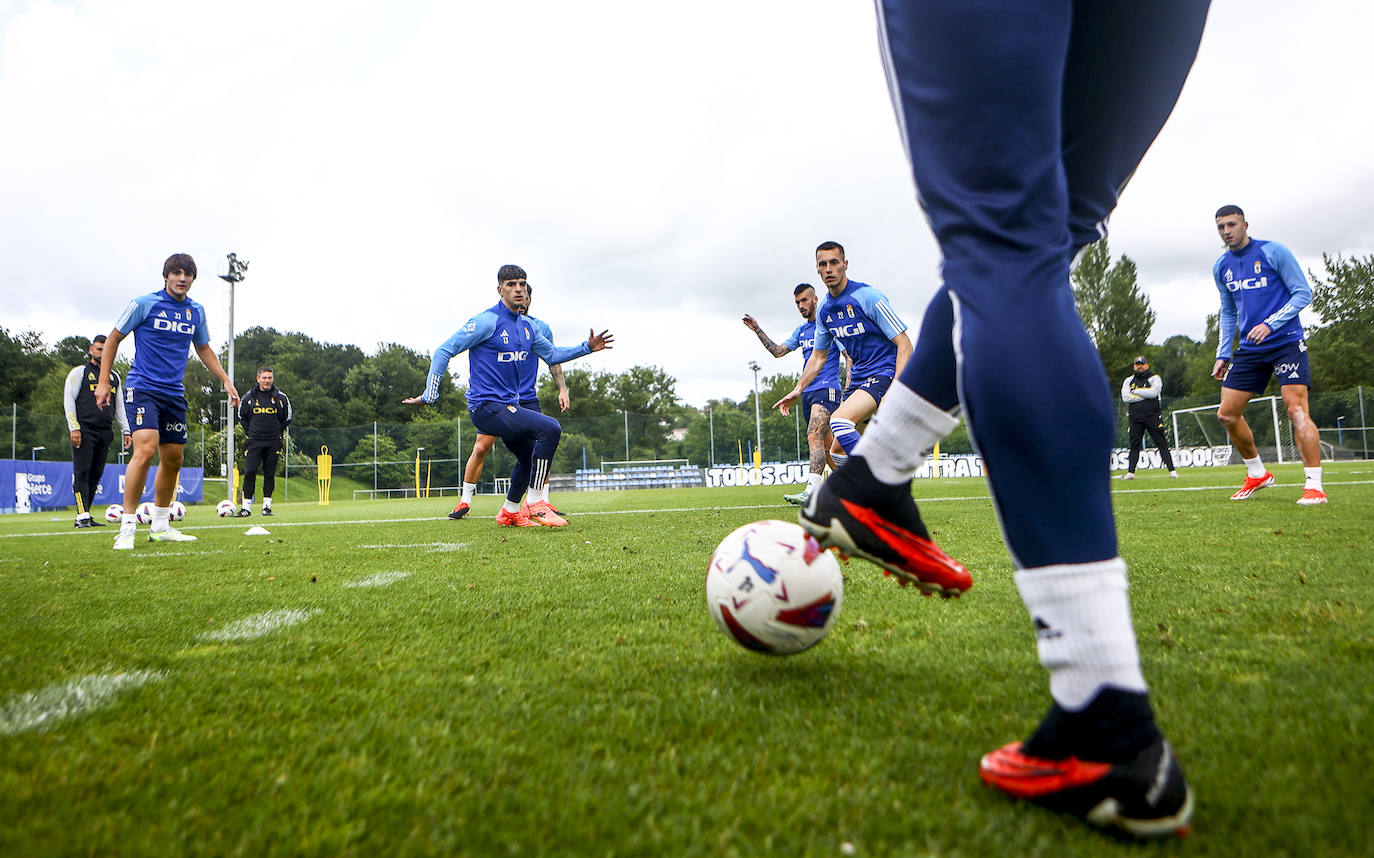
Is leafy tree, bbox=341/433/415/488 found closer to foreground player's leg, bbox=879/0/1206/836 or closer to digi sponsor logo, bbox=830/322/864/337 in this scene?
digi sponsor logo, bbox=830/322/864/337

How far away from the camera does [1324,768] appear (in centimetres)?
108

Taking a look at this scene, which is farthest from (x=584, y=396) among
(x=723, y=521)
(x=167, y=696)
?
(x=167, y=696)

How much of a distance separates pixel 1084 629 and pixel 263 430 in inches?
524

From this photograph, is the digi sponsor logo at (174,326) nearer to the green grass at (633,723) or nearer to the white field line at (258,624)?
the green grass at (633,723)

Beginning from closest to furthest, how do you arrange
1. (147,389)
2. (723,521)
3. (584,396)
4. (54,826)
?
(54,826), (147,389), (723,521), (584,396)

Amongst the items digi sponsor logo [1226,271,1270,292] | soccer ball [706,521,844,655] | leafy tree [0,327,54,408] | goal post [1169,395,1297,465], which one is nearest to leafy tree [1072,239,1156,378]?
goal post [1169,395,1297,465]

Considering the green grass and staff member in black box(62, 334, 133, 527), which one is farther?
staff member in black box(62, 334, 133, 527)

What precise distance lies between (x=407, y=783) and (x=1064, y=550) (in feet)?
3.31

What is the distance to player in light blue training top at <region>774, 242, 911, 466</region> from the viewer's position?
24.9ft

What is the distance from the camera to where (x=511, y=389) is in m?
7.61

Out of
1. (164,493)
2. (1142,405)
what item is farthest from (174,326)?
(1142,405)

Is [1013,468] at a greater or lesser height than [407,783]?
greater

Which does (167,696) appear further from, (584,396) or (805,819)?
(584,396)

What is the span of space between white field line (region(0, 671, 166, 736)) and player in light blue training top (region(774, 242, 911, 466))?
6.52m
